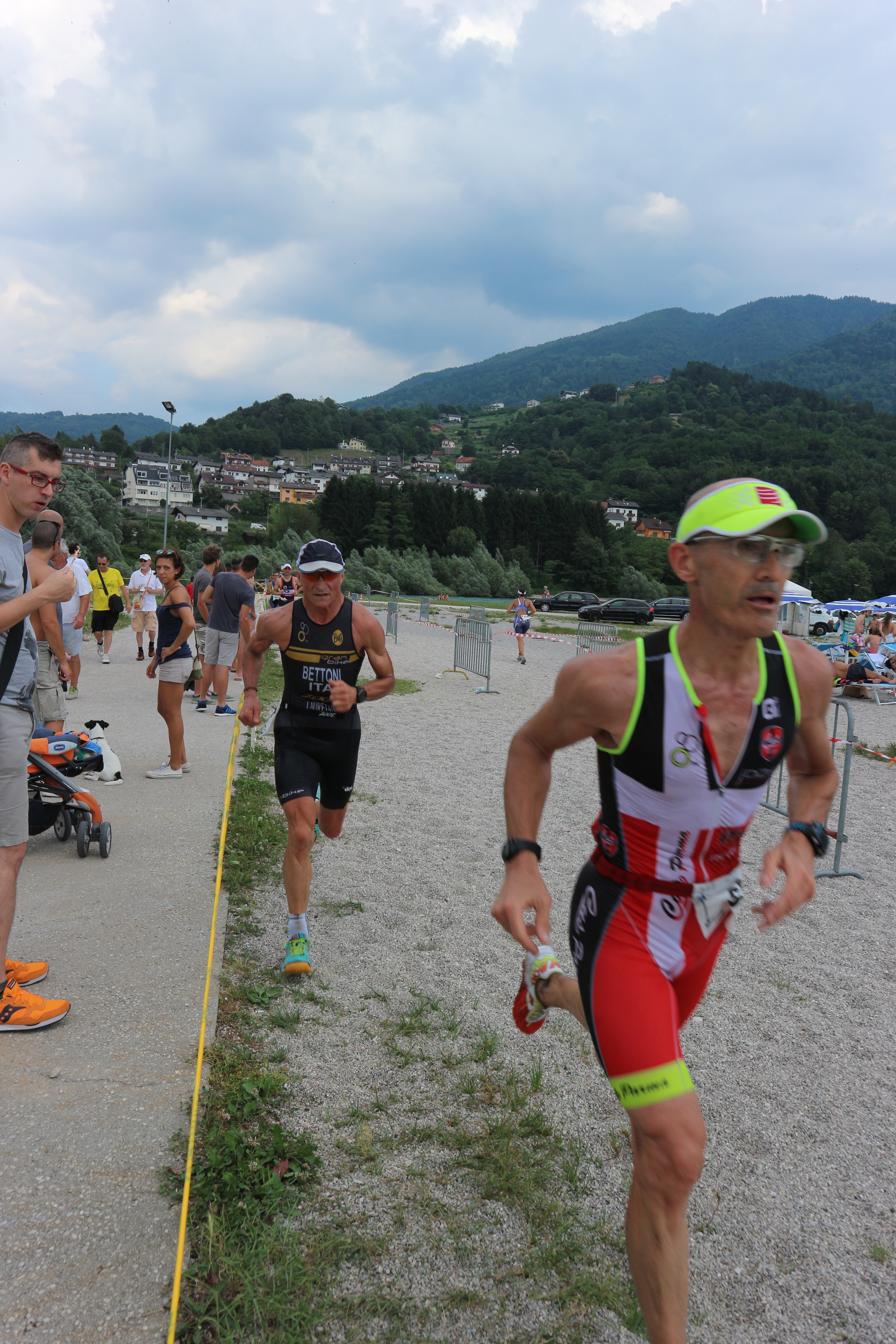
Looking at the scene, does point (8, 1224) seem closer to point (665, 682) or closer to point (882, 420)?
point (665, 682)

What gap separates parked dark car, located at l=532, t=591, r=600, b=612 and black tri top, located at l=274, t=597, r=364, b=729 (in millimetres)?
47692

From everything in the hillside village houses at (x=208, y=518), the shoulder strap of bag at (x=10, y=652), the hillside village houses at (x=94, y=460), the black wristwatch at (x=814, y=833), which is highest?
the hillside village houses at (x=94, y=460)

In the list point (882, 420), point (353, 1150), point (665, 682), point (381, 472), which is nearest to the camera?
point (665, 682)

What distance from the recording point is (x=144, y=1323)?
7.51 ft

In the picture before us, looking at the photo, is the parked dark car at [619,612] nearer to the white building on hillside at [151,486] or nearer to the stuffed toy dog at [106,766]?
the stuffed toy dog at [106,766]

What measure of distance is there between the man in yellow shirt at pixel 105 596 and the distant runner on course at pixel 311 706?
33.6 feet

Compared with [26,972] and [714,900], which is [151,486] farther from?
[714,900]

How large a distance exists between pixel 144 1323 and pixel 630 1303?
1401 millimetres

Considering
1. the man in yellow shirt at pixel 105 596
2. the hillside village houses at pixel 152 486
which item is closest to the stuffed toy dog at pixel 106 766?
the man in yellow shirt at pixel 105 596

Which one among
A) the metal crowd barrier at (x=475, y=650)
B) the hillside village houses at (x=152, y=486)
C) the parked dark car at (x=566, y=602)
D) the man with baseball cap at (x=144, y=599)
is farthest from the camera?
the hillside village houses at (x=152, y=486)

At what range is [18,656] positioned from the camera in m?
3.53

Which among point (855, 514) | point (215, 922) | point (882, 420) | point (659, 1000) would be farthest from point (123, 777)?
point (882, 420)

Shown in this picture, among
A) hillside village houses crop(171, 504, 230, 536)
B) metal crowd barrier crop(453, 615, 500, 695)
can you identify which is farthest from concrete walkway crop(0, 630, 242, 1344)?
hillside village houses crop(171, 504, 230, 536)

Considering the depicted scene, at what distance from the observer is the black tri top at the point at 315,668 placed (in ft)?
15.3
